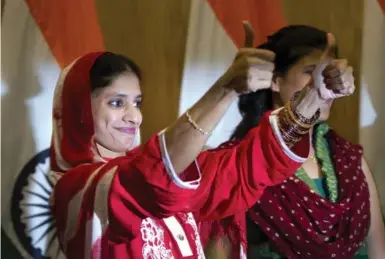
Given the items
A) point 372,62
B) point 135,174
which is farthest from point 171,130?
point 372,62

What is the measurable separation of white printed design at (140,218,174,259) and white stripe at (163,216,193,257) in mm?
25

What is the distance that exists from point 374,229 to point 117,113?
62 centimetres

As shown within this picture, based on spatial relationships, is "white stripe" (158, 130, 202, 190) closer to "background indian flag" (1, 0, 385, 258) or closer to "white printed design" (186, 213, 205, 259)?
"white printed design" (186, 213, 205, 259)

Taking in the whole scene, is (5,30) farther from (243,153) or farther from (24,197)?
(243,153)

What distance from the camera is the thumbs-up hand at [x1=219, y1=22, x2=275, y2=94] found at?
0.72m

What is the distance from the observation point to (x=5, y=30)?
1.30m

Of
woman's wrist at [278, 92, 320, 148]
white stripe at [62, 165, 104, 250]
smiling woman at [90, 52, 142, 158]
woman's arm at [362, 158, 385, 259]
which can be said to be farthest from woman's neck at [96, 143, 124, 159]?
woman's arm at [362, 158, 385, 259]

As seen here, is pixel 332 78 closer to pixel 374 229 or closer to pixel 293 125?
pixel 293 125

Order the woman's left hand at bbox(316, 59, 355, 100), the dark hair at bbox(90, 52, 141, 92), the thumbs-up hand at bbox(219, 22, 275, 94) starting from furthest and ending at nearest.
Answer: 1. the dark hair at bbox(90, 52, 141, 92)
2. the woman's left hand at bbox(316, 59, 355, 100)
3. the thumbs-up hand at bbox(219, 22, 275, 94)

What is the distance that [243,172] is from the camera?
0.99m

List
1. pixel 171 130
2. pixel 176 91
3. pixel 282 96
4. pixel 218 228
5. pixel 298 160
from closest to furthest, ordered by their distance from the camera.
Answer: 1. pixel 171 130
2. pixel 298 160
3. pixel 218 228
4. pixel 282 96
5. pixel 176 91

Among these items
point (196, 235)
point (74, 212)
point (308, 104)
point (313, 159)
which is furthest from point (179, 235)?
point (313, 159)

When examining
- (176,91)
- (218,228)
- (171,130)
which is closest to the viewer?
(171,130)

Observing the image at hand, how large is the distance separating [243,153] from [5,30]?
597 mm
